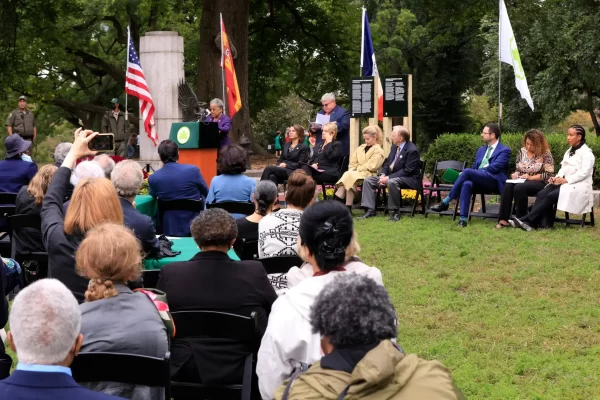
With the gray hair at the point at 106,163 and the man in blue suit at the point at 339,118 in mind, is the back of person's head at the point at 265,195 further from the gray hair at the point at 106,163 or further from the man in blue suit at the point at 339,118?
the man in blue suit at the point at 339,118

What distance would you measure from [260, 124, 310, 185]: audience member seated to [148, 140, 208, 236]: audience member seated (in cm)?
602

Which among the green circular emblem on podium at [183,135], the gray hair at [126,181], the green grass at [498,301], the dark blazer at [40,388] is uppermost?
the green circular emblem on podium at [183,135]

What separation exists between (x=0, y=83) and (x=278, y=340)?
82.2 feet

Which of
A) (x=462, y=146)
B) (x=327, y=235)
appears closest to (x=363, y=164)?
(x=462, y=146)

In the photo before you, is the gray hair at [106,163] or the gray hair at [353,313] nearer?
the gray hair at [353,313]

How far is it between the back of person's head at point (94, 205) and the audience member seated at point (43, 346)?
205 centimetres

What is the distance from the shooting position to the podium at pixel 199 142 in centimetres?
1357

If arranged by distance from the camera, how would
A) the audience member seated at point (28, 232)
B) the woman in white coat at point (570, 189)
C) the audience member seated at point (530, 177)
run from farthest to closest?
the audience member seated at point (530, 177), the woman in white coat at point (570, 189), the audience member seated at point (28, 232)

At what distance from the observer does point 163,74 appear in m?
19.4

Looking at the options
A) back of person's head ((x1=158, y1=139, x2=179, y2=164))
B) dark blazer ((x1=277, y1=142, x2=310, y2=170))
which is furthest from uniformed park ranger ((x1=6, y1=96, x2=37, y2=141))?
back of person's head ((x1=158, y1=139, x2=179, y2=164))

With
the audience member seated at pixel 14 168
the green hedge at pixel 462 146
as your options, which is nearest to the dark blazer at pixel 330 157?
the green hedge at pixel 462 146

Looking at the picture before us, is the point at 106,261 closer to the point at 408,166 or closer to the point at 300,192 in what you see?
the point at 300,192

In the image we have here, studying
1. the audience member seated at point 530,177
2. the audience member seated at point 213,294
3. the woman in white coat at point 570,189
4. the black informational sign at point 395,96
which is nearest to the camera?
the audience member seated at point 213,294

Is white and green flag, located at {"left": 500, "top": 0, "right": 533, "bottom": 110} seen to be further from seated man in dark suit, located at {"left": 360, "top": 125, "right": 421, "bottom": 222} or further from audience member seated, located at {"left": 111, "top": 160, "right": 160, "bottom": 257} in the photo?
audience member seated, located at {"left": 111, "top": 160, "right": 160, "bottom": 257}
